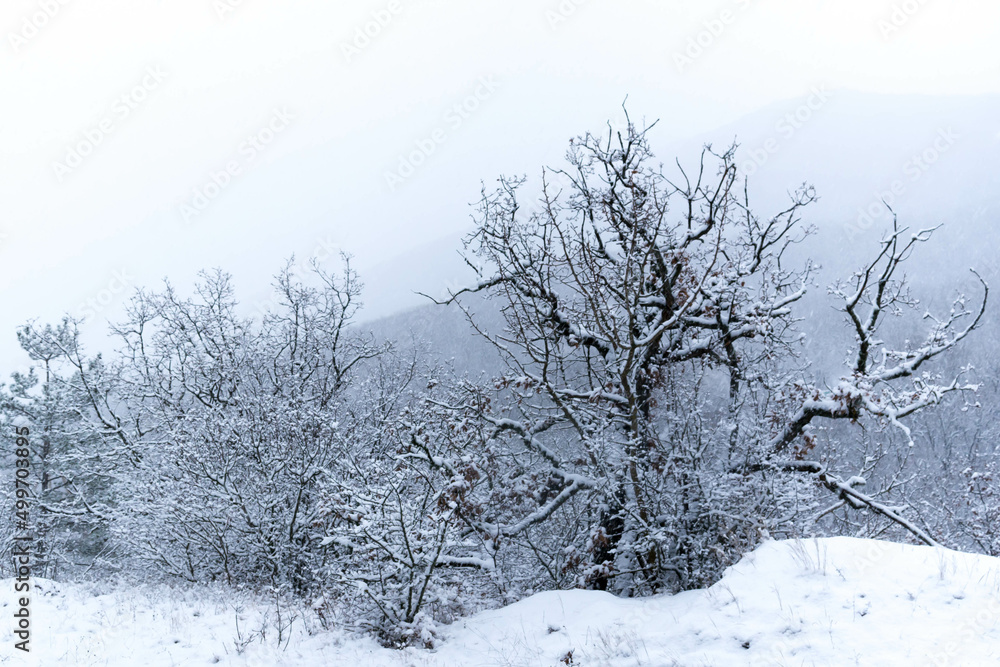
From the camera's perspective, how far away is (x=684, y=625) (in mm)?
4887

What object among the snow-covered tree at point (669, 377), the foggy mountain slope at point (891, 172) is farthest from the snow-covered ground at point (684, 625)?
the foggy mountain slope at point (891, 172)

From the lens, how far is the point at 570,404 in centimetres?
845

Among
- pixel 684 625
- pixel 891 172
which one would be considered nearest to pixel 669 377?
pixel 684 625

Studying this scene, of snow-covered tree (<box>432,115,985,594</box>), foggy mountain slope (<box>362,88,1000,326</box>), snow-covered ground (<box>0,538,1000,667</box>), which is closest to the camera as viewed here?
snow-covered ground (<box>0,538,1000,667</box>)

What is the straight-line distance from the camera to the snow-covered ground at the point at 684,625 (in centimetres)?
391

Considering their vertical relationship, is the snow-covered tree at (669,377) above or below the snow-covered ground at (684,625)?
above

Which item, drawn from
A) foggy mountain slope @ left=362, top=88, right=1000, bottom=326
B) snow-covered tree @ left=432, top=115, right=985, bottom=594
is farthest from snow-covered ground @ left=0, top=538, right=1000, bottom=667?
foggy mountain slope @ left=362, top=88, right=1000, bottom=326

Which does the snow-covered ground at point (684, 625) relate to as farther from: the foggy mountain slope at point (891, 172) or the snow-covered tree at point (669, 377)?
the foggy mountain slope at point (891, 172)

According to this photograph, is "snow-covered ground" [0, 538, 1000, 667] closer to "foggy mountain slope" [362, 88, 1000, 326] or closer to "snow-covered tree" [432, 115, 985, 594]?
"snow-covered tree" [432, 115, 985, 594]

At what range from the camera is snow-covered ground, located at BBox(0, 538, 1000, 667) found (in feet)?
12.8

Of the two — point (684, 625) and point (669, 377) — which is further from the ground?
point (669, 377)

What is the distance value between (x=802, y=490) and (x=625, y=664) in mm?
4549

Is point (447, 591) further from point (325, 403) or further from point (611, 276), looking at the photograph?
point (325, 403)

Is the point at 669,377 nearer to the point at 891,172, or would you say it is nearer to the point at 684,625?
the point at 684,625
